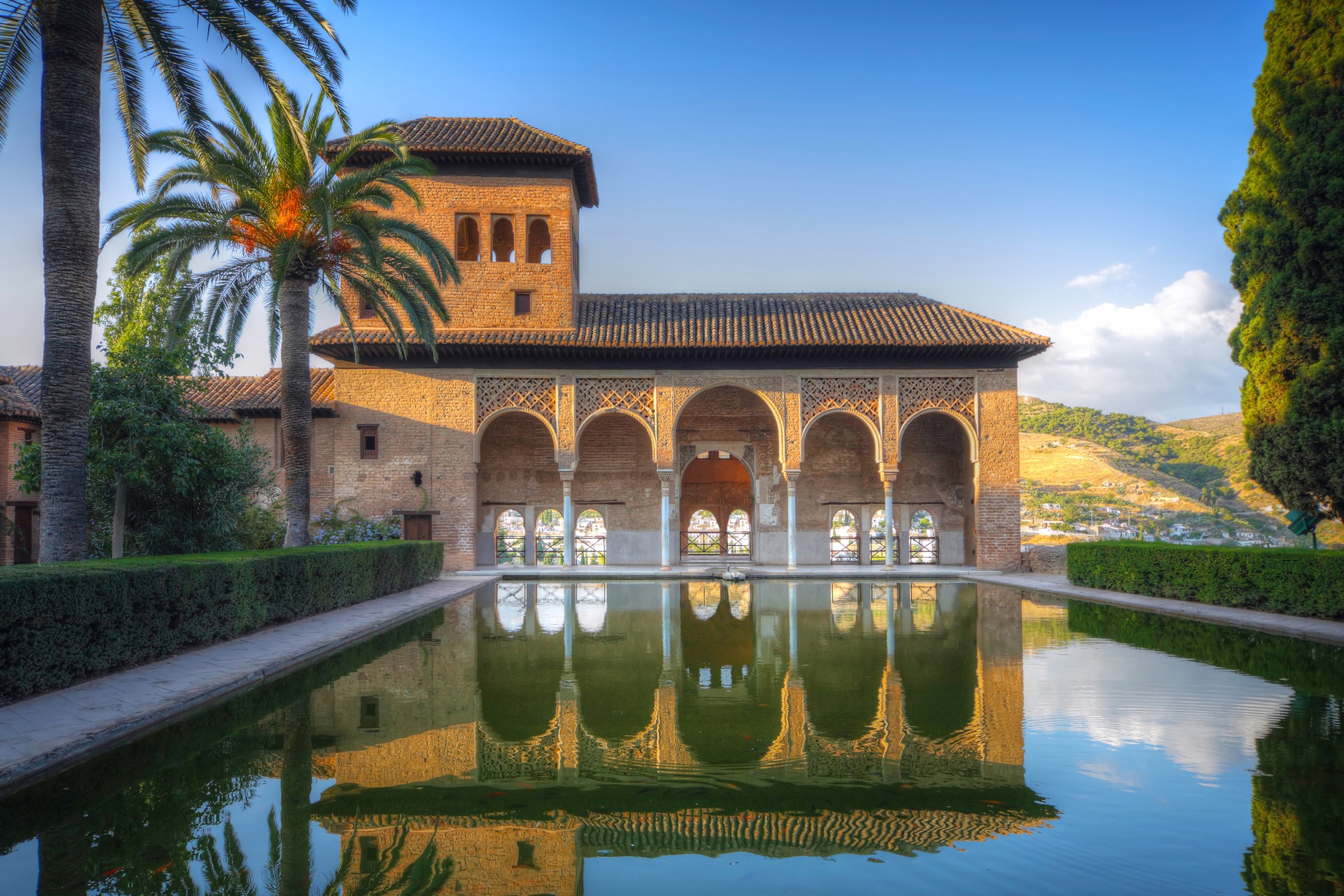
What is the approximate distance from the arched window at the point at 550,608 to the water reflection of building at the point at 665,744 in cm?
85

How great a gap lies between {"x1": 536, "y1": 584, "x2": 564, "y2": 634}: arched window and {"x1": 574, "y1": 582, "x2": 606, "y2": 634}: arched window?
25cm

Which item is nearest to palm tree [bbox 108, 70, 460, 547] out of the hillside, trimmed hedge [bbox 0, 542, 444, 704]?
trimmed hedge [bbox 0, 542, 444, 704]

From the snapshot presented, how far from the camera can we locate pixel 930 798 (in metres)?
3.79

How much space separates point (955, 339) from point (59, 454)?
17.3 meters

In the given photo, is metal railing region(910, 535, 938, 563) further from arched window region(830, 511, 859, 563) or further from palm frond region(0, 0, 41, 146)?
palm frond region(0, 0, 41, 146)

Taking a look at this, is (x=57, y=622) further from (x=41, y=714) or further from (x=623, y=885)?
(x=623, y=885)

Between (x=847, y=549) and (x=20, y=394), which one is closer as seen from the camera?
(x=20, y=394)

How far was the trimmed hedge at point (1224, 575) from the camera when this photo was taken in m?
10.1

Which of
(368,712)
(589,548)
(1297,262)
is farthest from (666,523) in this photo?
(368,712)

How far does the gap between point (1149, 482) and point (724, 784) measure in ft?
156

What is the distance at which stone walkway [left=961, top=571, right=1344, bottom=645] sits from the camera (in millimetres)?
9094

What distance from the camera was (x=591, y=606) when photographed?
41.8ft

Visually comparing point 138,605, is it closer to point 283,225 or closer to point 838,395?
point 283,225

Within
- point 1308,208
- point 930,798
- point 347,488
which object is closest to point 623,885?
point 930,798
